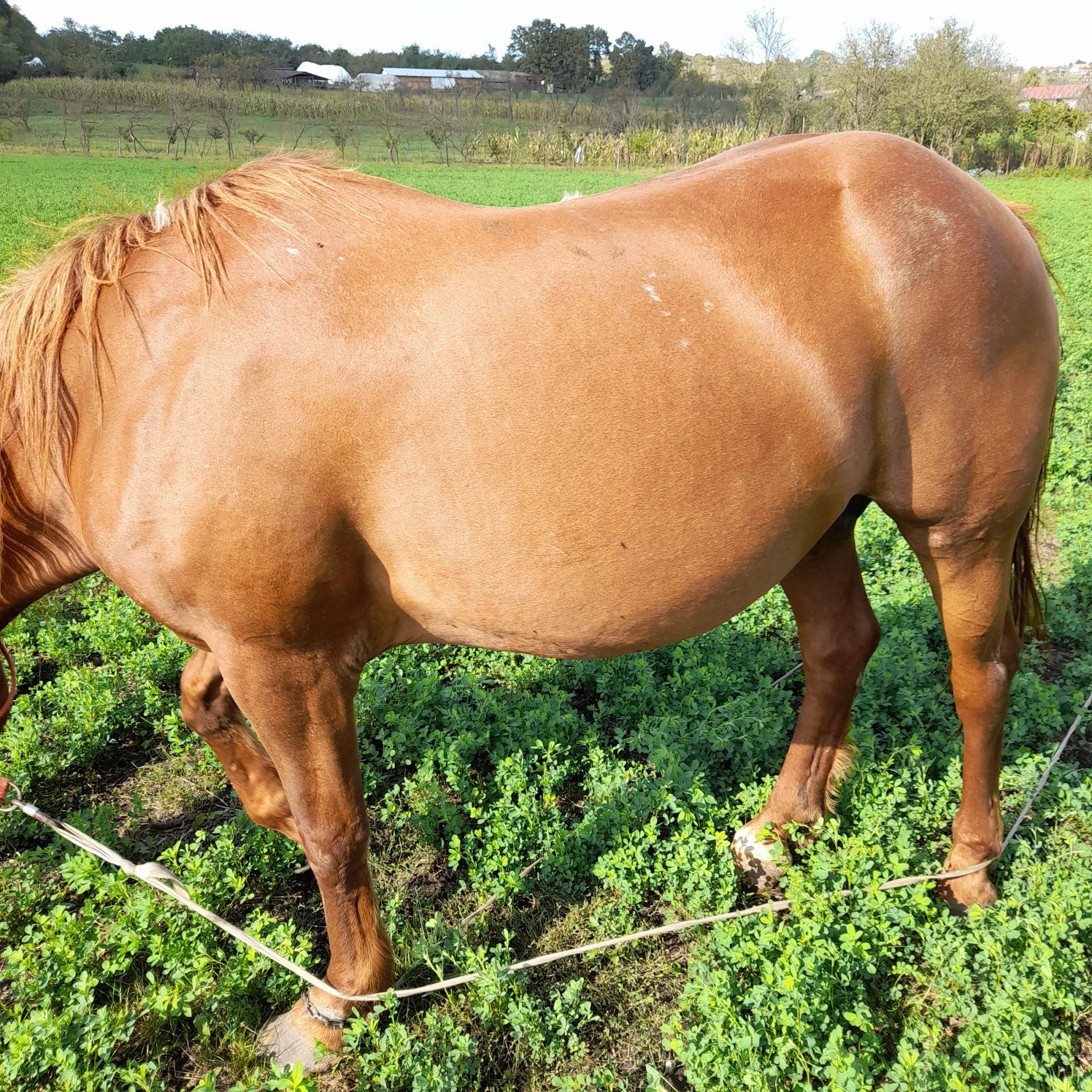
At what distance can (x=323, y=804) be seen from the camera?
198 cm

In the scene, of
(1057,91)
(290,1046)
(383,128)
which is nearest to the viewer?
(290,1046)

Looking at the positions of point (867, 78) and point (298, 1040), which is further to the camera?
point (867, 78)

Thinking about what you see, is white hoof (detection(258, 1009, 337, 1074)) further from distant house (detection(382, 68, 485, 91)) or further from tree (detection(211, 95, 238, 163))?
distant house (detection(382, 68, 485, 91))

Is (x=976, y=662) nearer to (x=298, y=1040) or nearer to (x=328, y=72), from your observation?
(x=298, y=1040)

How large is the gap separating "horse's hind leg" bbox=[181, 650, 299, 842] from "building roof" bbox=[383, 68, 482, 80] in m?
86.5

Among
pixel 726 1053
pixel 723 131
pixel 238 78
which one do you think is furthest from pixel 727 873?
pixel 238 78

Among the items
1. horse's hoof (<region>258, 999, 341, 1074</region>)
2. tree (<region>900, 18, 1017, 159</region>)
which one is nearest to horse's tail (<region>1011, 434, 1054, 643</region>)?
horse's hoof (<region>258, 999, 341, 1074</region>)

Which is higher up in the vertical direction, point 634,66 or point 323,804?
point 634,66

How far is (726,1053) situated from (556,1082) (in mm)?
429

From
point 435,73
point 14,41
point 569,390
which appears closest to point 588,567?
point 569,390

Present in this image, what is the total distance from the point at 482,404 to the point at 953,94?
2106 inches

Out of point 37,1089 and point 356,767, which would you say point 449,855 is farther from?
point 37,1089

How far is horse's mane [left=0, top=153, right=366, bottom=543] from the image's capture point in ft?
5.67

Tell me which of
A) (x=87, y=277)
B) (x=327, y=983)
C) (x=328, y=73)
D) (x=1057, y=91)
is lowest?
(x=327, y=983)
